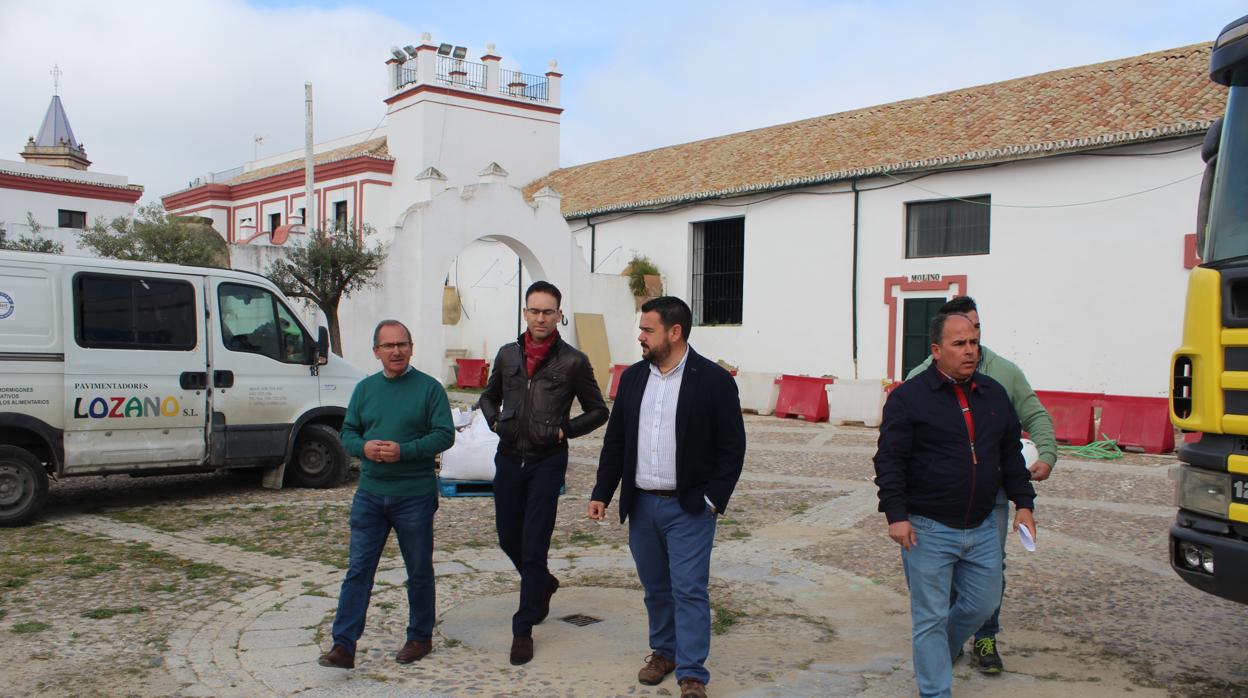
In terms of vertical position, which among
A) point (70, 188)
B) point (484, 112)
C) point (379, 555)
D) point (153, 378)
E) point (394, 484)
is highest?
point (484, 112)

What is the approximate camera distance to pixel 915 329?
799 inches

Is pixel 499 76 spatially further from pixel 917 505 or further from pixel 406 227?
pixel 917 505

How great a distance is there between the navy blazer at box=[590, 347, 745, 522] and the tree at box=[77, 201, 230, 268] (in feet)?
51.3

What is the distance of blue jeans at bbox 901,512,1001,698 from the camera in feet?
13.5

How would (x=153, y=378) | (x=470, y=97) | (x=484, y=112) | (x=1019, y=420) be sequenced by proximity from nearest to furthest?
(x=1019, y=420)
(x=153, y=378)
(x=470, y=97)
(x=484, y=112)

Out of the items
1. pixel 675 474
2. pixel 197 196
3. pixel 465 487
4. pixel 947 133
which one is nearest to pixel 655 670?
pixel 675 474

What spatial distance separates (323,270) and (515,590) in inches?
478

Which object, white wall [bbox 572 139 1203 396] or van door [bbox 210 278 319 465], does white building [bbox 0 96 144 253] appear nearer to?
white wall [bbox 572 139 1203 396]

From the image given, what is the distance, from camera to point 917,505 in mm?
4160

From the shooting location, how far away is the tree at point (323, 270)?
17.1m

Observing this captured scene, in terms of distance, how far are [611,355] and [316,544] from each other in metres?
18.0

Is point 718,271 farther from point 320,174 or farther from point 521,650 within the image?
point 521,650

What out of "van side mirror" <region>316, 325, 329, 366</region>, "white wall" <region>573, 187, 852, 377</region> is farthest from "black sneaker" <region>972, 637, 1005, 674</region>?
"white wall" <region>573, 187, 852, 377</region>

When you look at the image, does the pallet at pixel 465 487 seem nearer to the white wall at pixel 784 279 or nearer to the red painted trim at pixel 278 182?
the white wall at pixel 784 279
